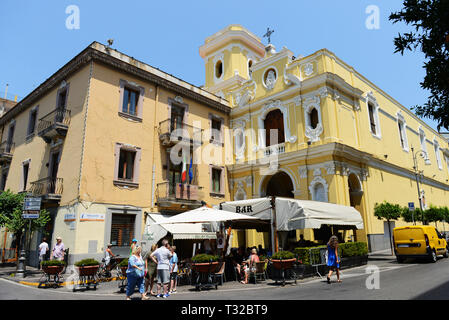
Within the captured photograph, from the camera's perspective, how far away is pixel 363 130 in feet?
71.5

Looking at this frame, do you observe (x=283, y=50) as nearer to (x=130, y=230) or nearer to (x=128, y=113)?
(x=128, y=113)

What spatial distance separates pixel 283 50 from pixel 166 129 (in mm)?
10576

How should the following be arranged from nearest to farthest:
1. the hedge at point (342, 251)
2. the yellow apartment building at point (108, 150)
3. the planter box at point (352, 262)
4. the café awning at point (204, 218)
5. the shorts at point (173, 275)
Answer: the shorts at point (173, 275), the café awning at point (204, 218), the hedge at point (342, 251), the planter box at point (352, 262), the yellow apartment building at point (108, 150)

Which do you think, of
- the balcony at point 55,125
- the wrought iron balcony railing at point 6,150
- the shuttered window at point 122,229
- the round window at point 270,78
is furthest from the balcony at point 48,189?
the round window at point 270,78

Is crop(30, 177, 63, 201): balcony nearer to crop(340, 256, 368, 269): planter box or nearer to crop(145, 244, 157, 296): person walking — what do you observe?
crop(145, 244, 157, 296): person walking

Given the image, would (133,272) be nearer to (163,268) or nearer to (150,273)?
(163,268)

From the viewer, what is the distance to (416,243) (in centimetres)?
1461

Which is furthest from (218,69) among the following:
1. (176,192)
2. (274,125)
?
(176,192)

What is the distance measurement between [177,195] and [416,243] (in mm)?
12881

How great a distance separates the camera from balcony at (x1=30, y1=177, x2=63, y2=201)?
15758 millimetres

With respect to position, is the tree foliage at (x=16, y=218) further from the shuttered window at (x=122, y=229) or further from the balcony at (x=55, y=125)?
the balcony at (x=55, y=125)

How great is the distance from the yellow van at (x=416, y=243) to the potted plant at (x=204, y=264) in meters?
10.3

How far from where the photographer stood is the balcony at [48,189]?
1576 centimetres

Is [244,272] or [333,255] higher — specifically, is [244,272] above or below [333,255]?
below
